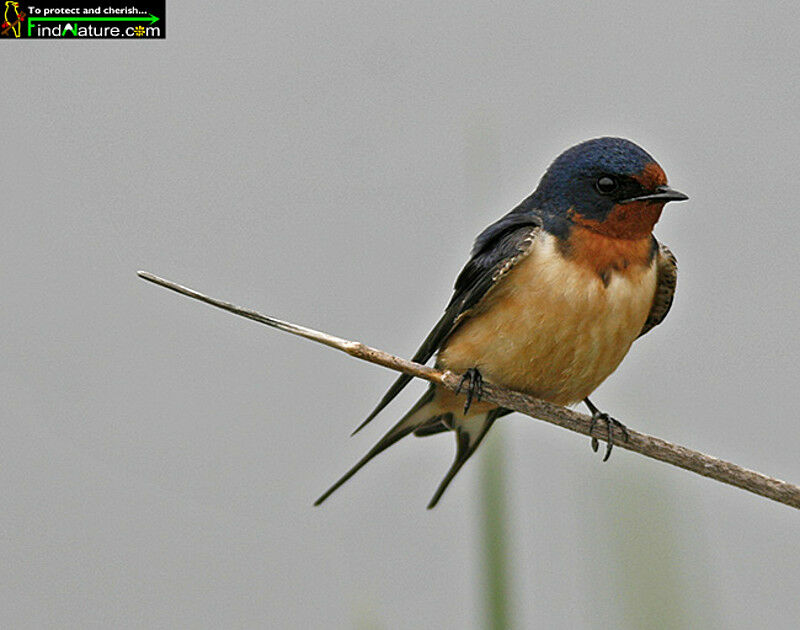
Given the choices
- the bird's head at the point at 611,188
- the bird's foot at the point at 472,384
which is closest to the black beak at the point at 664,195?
the bird's head at the point at 611,188

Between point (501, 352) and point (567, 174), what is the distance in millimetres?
209

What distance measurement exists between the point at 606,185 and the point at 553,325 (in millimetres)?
160

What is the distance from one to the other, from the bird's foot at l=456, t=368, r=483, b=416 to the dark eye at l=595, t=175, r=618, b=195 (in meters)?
0.24

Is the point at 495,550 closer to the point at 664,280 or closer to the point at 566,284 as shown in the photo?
the point at 566,284

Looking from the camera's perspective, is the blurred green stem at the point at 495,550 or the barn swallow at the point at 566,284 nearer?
the blurred green stem at the point at 495,550

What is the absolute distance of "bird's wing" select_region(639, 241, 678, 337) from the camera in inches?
51.3

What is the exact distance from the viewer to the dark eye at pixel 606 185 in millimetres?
1193

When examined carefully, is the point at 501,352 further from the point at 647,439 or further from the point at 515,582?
the point at 515,582

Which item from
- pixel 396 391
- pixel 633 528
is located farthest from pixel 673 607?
pixel 396 391

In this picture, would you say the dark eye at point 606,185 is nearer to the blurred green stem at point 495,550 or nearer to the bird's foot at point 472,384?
the bird's foot at point 472,384

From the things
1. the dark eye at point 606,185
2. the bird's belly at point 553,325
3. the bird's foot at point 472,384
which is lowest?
the bird's foot at point 472,384

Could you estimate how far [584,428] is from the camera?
1000 mm

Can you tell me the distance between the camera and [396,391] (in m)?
1.16

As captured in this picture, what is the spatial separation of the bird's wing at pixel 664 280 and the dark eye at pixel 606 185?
0.14 m
